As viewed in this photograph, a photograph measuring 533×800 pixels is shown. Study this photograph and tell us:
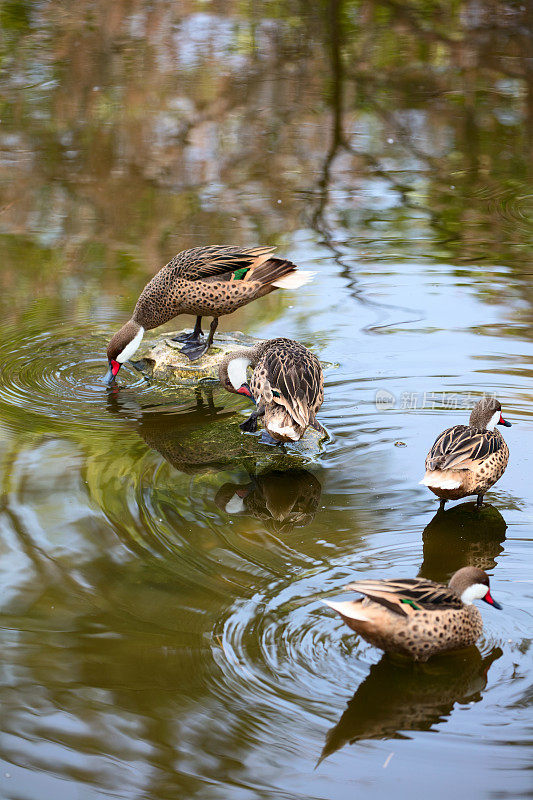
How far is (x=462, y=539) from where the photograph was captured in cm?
484

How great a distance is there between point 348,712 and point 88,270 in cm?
556

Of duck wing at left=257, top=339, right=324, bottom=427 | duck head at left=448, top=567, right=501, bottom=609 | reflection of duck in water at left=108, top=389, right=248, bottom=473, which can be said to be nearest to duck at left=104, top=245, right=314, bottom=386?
reflection of duck in water at left=108, top=389, right=248, bottom=473

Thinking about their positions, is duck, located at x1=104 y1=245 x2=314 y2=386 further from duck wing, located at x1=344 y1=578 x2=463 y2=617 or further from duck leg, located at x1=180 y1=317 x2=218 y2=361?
duck wing, located at x1=344 y1=578 x2=463 y2=617

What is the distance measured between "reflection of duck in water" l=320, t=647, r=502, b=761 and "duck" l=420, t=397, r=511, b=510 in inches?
42.4

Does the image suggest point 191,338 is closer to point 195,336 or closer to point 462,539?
point 195,336

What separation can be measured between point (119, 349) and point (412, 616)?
11.4ft

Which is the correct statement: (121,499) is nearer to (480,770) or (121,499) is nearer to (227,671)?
(227,671)

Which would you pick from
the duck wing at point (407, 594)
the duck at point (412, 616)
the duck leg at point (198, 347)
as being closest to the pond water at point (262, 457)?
the duck at point (412, 616)

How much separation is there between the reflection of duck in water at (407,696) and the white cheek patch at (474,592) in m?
0.21

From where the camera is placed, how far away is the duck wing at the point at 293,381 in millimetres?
5570

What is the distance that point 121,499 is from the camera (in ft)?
16.9

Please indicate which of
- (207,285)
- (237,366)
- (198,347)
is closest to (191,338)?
(198,347)

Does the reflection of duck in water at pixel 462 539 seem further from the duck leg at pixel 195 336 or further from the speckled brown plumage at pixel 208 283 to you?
the duck leg at pixel 195 336

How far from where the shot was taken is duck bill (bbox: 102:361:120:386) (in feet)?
21.9
